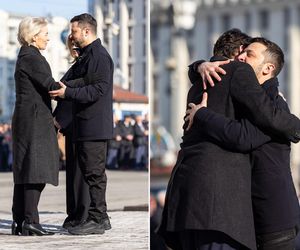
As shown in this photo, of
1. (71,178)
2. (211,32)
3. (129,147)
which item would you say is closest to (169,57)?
(211,32)

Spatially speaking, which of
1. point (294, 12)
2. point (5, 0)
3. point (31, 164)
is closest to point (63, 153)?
point (31, 164)

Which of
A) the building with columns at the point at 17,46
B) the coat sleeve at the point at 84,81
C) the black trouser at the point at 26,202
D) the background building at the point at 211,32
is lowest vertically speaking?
the black trouser at the point at 26,202

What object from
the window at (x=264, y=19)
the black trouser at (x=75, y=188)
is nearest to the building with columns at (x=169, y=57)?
the window at (x=264, y=19)

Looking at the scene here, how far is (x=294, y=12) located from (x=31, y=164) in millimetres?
105076

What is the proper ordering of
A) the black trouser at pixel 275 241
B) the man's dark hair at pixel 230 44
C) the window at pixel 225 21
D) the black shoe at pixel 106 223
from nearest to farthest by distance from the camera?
the black trouser at pixel 275 241, the man's dark hair at pixel 230 44, the black shoe at pixel 106 223, the window at pixel 225 21

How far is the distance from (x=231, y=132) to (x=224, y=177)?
0.57ft

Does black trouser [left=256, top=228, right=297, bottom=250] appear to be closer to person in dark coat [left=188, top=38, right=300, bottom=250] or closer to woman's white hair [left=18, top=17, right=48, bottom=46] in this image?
person in dark coat [left=188, top=38, right=300, bottom=250]

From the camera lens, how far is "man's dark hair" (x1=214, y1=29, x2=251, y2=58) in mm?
4734

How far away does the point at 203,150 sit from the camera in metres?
4.49

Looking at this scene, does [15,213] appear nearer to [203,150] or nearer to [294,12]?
[203,150]

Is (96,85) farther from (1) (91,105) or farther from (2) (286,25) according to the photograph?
(2) (286,25)

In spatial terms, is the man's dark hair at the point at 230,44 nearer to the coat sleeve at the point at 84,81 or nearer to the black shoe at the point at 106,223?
the coat sleeve at the point at 84,81

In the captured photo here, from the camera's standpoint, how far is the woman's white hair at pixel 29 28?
20.6 feet

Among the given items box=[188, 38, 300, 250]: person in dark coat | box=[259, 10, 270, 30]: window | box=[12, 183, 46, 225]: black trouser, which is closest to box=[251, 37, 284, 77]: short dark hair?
box=[188, 38, 300, 250]: person in dark coat
